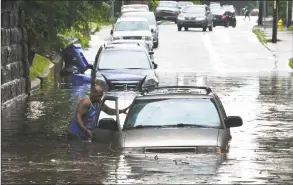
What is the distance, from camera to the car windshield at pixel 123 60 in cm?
2966

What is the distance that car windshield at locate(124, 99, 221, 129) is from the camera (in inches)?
605

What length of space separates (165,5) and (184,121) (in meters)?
69.6

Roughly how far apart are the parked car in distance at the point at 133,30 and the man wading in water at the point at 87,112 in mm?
30337

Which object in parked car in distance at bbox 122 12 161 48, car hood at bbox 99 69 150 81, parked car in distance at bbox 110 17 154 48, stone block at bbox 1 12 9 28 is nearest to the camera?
stone block at bbox 1 12 9 28

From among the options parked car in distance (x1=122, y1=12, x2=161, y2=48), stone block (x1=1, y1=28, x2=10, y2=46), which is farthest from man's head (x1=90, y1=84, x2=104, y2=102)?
parked car in distance (x1=122, y1=12, x2=161, y2=48)

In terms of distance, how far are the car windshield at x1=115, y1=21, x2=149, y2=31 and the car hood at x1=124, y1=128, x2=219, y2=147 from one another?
3558 cm

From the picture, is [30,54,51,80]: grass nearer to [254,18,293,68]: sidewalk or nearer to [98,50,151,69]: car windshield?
[98,50,151,69]: car windshield

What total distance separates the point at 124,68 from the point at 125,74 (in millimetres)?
942

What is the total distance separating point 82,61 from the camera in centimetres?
3981

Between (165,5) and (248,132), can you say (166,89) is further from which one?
(165,5)

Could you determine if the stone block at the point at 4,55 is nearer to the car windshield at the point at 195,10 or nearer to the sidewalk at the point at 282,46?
the sidewalk at the point at 282,46

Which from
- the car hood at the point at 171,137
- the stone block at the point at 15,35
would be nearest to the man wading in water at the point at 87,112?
the car hood at the point at 171,137

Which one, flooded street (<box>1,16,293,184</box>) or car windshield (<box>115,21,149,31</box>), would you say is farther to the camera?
car windshield (<box>115,21,149,31</box>)

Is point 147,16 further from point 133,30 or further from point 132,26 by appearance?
point 133,30
